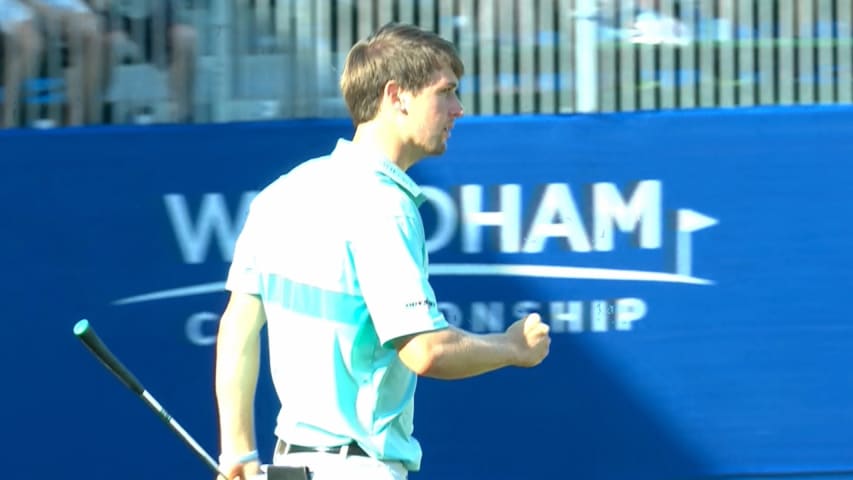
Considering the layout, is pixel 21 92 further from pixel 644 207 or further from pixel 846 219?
pixel 846 219

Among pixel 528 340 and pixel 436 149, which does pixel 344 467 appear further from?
pixel 436 149

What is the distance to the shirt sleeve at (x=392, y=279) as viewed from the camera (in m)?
3.29

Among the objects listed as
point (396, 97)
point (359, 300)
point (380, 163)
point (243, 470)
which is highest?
point (396, 97)

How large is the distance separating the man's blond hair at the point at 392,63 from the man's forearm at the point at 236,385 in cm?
51

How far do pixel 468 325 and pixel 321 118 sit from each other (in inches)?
34.3

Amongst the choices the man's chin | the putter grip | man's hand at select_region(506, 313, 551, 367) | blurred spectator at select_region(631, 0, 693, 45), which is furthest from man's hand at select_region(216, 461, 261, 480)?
blurred spectator at select_region(631, 0, 693, 45)

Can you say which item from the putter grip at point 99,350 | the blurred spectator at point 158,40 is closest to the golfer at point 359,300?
the putter grip at point 99,350

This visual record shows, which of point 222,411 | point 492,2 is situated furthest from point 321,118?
point 222,411

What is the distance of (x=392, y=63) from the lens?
350cm

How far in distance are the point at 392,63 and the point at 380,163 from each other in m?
0.21

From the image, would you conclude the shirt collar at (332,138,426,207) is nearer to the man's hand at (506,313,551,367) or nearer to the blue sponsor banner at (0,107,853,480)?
the man's hand at (506,313,551,367)

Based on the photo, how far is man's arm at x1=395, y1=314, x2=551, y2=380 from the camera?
332 centimetres

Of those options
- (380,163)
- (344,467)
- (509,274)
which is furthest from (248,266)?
(509,274)

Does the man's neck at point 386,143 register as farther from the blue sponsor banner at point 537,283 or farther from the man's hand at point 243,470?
the blue sponsor banner at point 537,283
